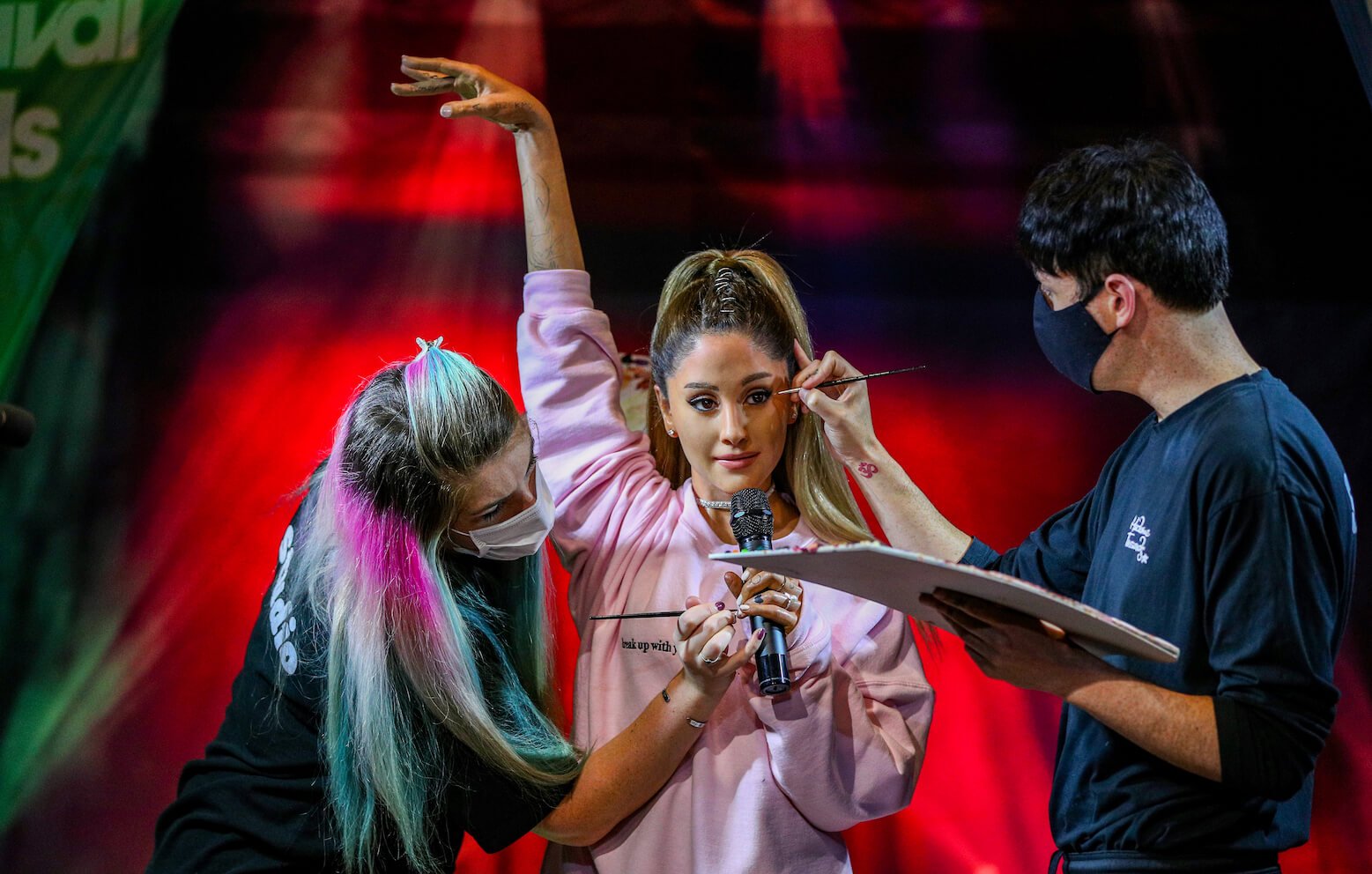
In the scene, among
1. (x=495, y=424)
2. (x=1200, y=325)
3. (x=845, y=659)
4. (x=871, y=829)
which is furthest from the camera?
(x=871, y=829)

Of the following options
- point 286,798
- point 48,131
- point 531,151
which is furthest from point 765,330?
point 48,131

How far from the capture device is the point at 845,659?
1910 mm

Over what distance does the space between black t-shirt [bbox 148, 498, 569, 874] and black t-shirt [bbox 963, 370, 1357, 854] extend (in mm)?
869

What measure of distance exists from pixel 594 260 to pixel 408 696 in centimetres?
139

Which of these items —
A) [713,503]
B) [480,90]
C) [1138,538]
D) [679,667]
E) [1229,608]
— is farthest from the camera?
[480,90]

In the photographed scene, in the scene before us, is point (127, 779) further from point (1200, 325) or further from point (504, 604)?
point (1200, 325)

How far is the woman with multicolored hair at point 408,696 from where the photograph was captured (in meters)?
1.68

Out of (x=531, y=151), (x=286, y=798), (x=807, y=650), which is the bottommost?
(x=286, y=798)

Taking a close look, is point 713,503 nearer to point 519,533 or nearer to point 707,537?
point 707,537

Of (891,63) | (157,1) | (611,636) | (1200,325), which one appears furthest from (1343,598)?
(157,1)

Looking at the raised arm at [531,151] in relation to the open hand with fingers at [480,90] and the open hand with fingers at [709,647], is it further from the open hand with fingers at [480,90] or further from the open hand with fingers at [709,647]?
the open hand with fingers at [709,647]

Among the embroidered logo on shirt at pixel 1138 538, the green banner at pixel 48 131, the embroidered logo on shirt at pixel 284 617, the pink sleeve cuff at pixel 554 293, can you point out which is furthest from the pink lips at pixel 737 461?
the green banner at pixel 48 131

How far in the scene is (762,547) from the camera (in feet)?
5.57

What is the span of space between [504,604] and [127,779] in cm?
133
